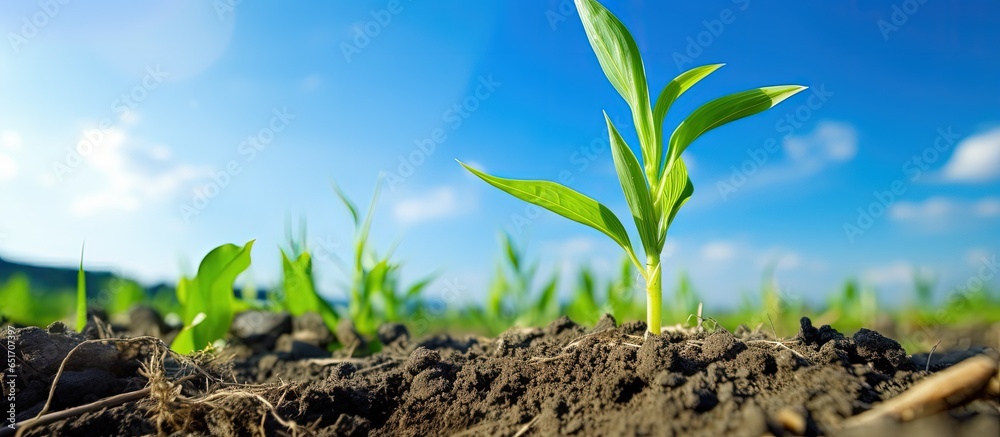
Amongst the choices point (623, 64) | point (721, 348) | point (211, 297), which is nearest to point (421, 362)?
point (721, 348)

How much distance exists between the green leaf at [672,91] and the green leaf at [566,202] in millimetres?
258

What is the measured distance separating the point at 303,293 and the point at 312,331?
11.3 inches

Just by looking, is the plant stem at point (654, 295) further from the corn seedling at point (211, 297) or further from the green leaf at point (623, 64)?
the corn seedling at point (211, 297)

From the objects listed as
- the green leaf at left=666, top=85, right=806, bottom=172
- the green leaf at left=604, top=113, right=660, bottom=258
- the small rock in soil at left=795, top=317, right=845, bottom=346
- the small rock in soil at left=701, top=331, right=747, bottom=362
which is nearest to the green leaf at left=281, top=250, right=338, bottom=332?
the green leaf at left=604, top=113, right=660, bottom=258

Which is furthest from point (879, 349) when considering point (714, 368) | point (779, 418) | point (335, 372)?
point (335, 372)

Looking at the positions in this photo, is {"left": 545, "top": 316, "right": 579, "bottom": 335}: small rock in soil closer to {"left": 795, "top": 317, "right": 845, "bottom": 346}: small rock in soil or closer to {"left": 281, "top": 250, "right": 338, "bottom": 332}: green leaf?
{"left": 795, "top": 317, "right": 845, "bottom": 346}: small rock in soil

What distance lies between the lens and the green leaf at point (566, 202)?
5.50 ft

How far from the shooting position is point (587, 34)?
1.83 meters

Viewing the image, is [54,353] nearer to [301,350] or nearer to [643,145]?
[301,350]

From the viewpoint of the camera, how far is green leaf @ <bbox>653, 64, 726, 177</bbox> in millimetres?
1773

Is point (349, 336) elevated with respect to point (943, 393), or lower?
elevated

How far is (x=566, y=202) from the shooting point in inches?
68.6

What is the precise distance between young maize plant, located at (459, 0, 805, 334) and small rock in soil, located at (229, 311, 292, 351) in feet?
8.10

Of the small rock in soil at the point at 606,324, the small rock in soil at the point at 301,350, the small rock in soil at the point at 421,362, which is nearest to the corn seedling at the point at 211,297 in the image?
the small rock in soil at the point at 301,350
